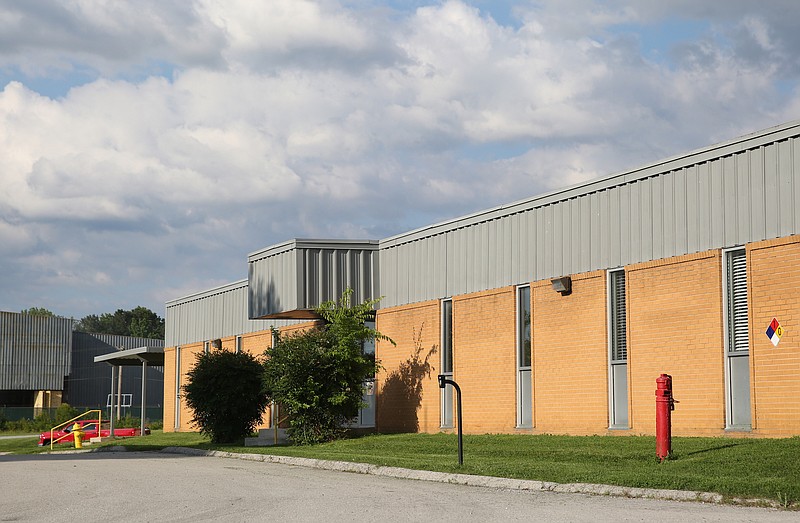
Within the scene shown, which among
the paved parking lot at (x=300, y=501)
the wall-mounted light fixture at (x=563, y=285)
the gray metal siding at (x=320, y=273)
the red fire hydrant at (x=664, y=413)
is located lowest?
the paved parking lot at (x=300, y=501)

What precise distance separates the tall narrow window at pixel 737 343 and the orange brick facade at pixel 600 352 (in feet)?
0.44

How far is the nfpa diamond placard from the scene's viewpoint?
19.9 meters

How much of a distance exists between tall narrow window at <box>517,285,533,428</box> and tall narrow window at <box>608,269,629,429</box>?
3200mm

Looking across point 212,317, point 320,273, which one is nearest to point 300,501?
point 320,273

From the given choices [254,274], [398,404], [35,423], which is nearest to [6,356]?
[35,423]

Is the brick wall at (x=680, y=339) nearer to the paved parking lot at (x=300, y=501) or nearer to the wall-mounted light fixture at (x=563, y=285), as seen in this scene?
the wall-mounted light fixture at (x=563, y=285)

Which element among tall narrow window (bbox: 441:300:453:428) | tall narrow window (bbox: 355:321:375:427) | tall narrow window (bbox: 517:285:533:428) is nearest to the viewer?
tall narrow window (bbox: 517:285:533:428)

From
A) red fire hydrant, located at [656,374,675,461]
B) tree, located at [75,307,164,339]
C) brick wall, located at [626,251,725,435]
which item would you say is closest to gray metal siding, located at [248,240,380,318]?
brick wall, located at [626,251,725,435]

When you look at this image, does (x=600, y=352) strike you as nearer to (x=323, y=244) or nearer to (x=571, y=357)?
(x=571, y=357)

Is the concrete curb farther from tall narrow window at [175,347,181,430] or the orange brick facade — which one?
tall narrow window at [175,347,181,430]

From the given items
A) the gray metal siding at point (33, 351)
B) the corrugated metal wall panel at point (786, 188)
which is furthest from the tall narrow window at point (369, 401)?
the gray metal siding at point (33, 351)

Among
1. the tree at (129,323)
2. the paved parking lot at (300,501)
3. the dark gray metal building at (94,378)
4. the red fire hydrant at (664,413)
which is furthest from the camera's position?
the tree at (129,323)

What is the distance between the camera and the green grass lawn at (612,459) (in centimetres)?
1372

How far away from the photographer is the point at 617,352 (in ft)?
79.3
